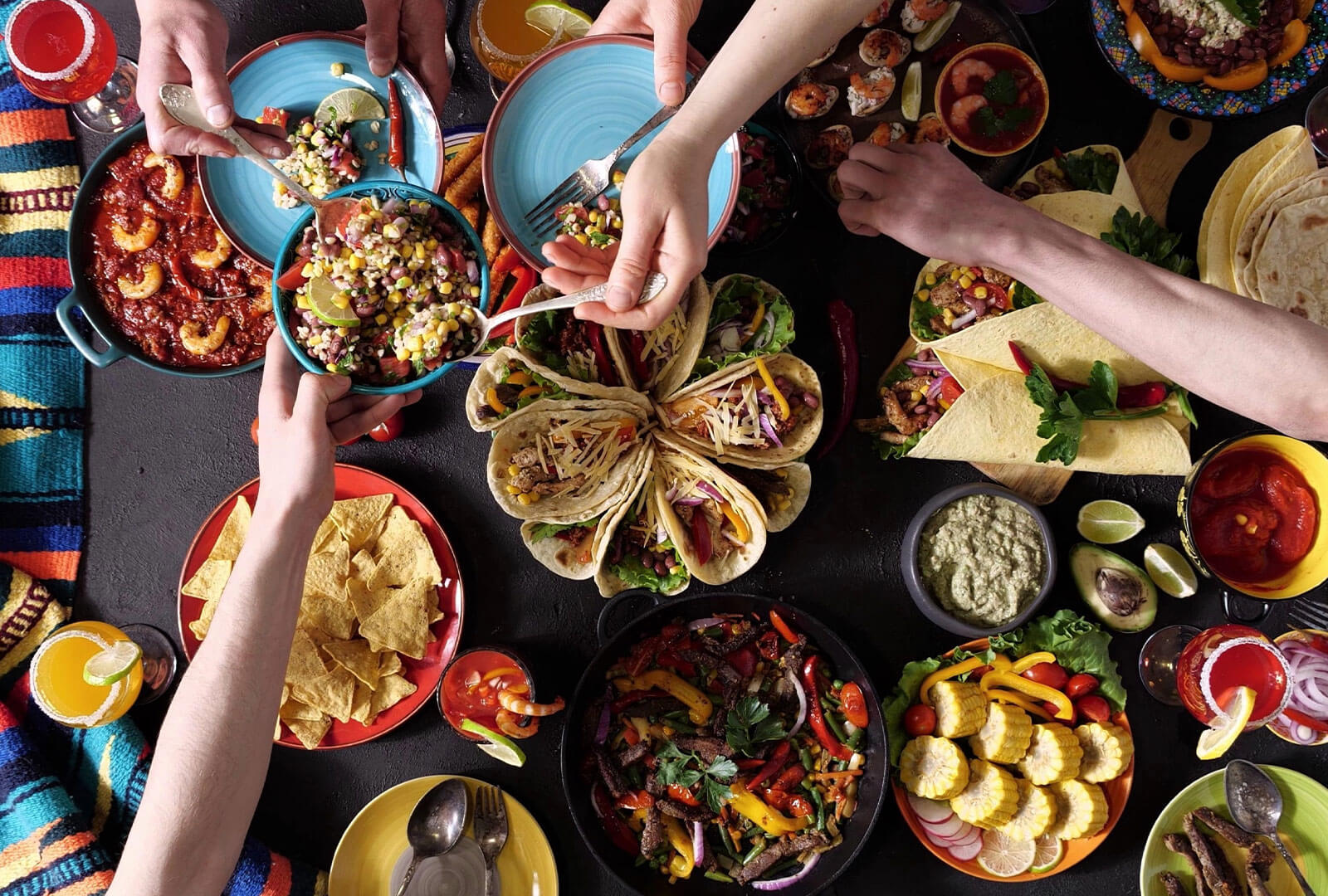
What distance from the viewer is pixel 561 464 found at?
2992 millimetres

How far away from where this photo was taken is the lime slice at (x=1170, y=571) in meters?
3.30

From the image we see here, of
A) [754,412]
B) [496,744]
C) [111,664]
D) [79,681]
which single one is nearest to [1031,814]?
[754,412]

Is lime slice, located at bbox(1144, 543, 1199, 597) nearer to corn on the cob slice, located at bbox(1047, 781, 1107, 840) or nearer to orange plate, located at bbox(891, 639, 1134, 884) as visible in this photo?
orange plate, located at bbox(891, 639, 1134, 884)

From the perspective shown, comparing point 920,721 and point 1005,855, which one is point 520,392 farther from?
point 1005,855

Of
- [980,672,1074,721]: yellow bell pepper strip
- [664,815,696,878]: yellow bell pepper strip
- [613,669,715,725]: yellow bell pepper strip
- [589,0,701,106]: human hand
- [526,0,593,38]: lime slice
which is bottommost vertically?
[664,815,696,878]: yellow bell pepper strip

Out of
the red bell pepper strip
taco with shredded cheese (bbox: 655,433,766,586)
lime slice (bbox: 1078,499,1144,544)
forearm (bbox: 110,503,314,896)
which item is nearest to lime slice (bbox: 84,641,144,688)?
forearm (bbox: 110,503,314,896)

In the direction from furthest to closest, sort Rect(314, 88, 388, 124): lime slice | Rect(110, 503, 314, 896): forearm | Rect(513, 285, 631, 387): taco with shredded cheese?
Rect(513, 285, 631, 387): taco with shredded cheese
Rect(314, 88, 388, 124): lime slice
Rect(110, 503, 314, 896): forearm

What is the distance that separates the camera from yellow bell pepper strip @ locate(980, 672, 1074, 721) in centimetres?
315

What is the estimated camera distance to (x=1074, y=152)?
10.8 ft

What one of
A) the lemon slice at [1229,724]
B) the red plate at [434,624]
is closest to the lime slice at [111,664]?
the red plate at [434,624]

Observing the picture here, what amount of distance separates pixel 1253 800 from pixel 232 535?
12.9ft

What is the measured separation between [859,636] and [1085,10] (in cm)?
259

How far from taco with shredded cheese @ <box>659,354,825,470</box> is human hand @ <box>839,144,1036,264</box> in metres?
0.60

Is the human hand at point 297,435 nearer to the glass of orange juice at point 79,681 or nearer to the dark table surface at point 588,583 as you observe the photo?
the dark table surface at point 588,583
